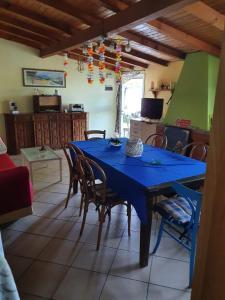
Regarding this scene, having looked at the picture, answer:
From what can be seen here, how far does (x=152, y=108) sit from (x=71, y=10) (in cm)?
268

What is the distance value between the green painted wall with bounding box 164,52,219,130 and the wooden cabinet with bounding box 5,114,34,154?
3.33 meters

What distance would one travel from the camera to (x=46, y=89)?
587 centimetres

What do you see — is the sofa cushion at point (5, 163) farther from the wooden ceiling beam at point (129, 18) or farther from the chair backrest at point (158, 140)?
the wooden ceiling beam at point (129, 18)

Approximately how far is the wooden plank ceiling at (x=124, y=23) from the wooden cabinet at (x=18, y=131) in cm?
161

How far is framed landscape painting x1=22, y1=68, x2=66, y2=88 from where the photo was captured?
18.3ft

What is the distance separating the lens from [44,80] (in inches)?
227

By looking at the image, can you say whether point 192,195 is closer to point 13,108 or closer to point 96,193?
point 96,193

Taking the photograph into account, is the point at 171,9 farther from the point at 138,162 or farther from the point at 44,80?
the point at 44,80

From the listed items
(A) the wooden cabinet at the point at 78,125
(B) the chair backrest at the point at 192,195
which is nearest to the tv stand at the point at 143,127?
(A) the wooden cabinet at the point at 78,125

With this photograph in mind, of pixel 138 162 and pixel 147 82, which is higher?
pixel 147 82

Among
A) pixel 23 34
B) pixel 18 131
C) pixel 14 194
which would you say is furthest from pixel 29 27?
pixel 14 194

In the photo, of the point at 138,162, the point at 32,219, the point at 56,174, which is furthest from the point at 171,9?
the point at 56,174

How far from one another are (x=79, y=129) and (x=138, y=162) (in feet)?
12.8

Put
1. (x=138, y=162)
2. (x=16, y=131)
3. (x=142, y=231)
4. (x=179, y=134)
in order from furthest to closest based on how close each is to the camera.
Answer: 1. (x=16, y=131)
2. (x=179, y=134)
3. (x=138, y=162)
4. (x=142, y=231)
